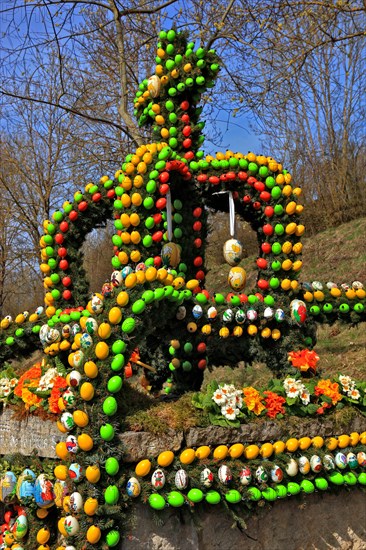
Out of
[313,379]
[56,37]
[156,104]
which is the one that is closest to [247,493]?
[313,379]

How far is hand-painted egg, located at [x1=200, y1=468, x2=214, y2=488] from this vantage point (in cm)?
276

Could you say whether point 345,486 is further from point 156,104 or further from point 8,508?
point 156,104

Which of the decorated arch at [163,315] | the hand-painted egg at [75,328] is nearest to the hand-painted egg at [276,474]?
the decorated arch at [163,315]

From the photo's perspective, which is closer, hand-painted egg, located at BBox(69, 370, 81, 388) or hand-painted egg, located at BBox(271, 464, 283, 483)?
hand-painted egg, located at BBox(69, 370, 81, 388)

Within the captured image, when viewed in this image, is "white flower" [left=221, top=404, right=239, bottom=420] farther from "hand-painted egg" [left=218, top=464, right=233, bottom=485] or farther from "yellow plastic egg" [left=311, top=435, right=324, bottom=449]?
"yellow plastic egg" [left=311, top=435, right=324, bottom=449]

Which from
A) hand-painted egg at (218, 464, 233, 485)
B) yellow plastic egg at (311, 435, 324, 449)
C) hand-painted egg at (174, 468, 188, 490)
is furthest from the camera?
yellow plastic egg at (311, 435, 324, 449)

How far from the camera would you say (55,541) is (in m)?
2.89

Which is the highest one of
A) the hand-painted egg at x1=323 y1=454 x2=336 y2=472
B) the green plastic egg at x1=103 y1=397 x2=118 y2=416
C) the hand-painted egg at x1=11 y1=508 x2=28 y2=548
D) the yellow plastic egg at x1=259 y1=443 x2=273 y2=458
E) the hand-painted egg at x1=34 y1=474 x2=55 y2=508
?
the green plastic egg at x1=103 y1=397 x2=118 y2=416

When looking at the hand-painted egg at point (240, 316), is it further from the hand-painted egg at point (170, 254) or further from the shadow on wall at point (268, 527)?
the shadow on wall at point (268, 527)

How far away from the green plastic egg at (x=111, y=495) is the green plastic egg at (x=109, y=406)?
34cm

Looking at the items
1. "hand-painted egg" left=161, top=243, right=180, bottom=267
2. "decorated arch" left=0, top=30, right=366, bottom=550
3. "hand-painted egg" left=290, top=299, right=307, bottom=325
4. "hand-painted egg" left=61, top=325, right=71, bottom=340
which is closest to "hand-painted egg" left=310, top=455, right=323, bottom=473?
"decorated arch" left=0, top=30, right=366, bottom=550

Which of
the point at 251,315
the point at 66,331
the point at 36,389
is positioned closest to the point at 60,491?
the point at 36,389

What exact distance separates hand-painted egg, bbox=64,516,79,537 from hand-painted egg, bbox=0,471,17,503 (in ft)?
2.02

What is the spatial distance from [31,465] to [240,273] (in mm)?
2312
